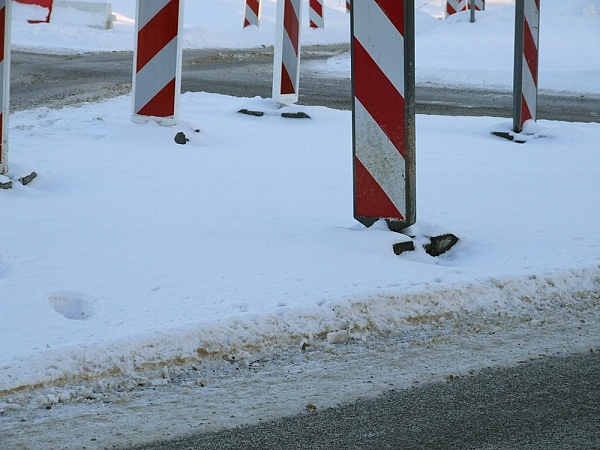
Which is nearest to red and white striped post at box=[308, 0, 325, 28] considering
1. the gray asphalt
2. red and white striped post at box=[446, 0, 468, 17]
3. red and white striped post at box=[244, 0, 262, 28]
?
red and white striped post at box=[244, 0, 262, 28]

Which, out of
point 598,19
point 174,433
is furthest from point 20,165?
point 598,19

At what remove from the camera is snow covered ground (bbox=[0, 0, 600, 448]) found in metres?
3.54

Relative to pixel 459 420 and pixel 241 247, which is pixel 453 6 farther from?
pixel 459 420

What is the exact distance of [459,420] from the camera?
10.3 ft

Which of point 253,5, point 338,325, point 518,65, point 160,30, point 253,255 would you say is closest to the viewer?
point 338,325

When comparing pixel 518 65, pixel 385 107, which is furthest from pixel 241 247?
pixel 518 65

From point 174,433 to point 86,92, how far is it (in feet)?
27.0

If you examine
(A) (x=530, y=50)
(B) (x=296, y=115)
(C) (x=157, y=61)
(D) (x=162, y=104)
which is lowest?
(B) (x=296, y=115)

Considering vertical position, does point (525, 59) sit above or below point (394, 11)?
below

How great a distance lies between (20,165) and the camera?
19.7 feet

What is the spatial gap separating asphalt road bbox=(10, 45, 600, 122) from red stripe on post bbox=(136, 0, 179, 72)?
233cm

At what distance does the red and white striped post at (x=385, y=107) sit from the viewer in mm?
4730

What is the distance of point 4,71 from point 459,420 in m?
3.52

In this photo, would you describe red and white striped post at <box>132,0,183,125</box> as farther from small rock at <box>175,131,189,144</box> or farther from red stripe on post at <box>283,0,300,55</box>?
red stripe on post at <box>283,0,300,55</box>
